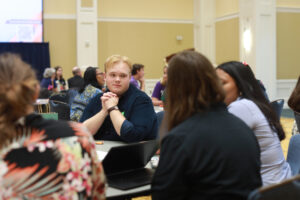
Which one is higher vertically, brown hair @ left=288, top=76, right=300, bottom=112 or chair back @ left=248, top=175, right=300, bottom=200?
brown hair @ left=288, top=76, right=300, bottom=112

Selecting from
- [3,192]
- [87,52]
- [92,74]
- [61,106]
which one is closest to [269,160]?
[3,192]

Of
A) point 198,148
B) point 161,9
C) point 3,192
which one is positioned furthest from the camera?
point 161,9

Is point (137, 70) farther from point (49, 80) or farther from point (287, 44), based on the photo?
point (287, 44)

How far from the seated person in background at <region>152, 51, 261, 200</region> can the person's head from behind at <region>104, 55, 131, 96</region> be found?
1.31 meters

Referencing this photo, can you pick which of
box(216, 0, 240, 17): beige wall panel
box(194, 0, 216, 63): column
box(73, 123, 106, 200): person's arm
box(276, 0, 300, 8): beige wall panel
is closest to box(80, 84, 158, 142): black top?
box(73, 123, 106, 200): person's arm

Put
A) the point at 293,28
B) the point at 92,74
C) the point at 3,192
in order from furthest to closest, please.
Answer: the point at 293,28 → the point at 92,74 → the point at 3,192

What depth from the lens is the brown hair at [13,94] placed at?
1.27 meters

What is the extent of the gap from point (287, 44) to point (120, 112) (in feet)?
31.9

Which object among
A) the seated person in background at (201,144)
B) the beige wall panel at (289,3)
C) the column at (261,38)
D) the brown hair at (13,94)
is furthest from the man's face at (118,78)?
the beige wall panel at (289,3)

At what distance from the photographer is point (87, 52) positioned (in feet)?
38.1

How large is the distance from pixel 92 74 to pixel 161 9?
331 inches

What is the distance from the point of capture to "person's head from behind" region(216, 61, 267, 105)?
226 cm

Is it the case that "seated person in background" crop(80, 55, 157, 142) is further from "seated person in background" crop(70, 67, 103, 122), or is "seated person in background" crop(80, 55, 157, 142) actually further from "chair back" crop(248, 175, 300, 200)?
"chair back" crop(248, 175, 300, 200)

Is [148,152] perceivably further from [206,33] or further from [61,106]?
[206,33]
